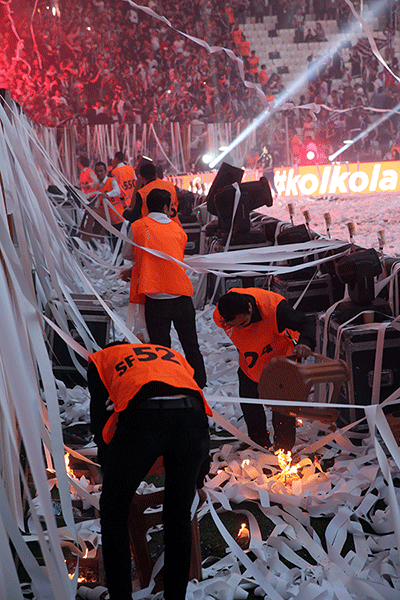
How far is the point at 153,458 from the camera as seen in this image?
7.34ft

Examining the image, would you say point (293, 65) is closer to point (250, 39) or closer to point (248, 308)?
point (250, 39)

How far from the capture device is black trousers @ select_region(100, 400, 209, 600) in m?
2.21

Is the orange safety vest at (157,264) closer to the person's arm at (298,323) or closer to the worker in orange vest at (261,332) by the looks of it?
the worker in orange vest at (261,332)

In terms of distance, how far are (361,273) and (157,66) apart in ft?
72.2

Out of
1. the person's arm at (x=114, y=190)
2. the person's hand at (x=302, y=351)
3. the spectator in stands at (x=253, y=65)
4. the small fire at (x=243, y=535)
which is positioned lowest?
the small fire at (x=243, y=535)

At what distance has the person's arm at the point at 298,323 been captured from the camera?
3494 mm

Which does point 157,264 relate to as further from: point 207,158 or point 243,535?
point 207,158

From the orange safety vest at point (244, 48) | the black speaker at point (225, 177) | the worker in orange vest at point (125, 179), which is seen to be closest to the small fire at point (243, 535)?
the black speaker at point (225, 177)

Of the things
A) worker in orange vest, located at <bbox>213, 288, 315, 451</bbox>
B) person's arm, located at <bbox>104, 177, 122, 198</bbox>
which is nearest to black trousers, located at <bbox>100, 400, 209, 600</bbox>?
worker in orange vest, located at <bbox>213, 288, 315, 451</bbox>

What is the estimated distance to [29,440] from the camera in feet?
5.17

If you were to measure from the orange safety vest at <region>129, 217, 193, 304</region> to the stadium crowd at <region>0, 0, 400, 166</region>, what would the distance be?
57.9 feet

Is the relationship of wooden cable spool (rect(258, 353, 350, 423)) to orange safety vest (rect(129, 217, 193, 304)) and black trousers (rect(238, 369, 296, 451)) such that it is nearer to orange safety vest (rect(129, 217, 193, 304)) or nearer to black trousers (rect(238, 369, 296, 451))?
black trousers (rect(238, 369, 296, 451))

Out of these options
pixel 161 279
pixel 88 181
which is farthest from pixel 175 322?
pixel 88 181

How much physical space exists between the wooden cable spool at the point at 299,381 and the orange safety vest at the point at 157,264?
1423mm
